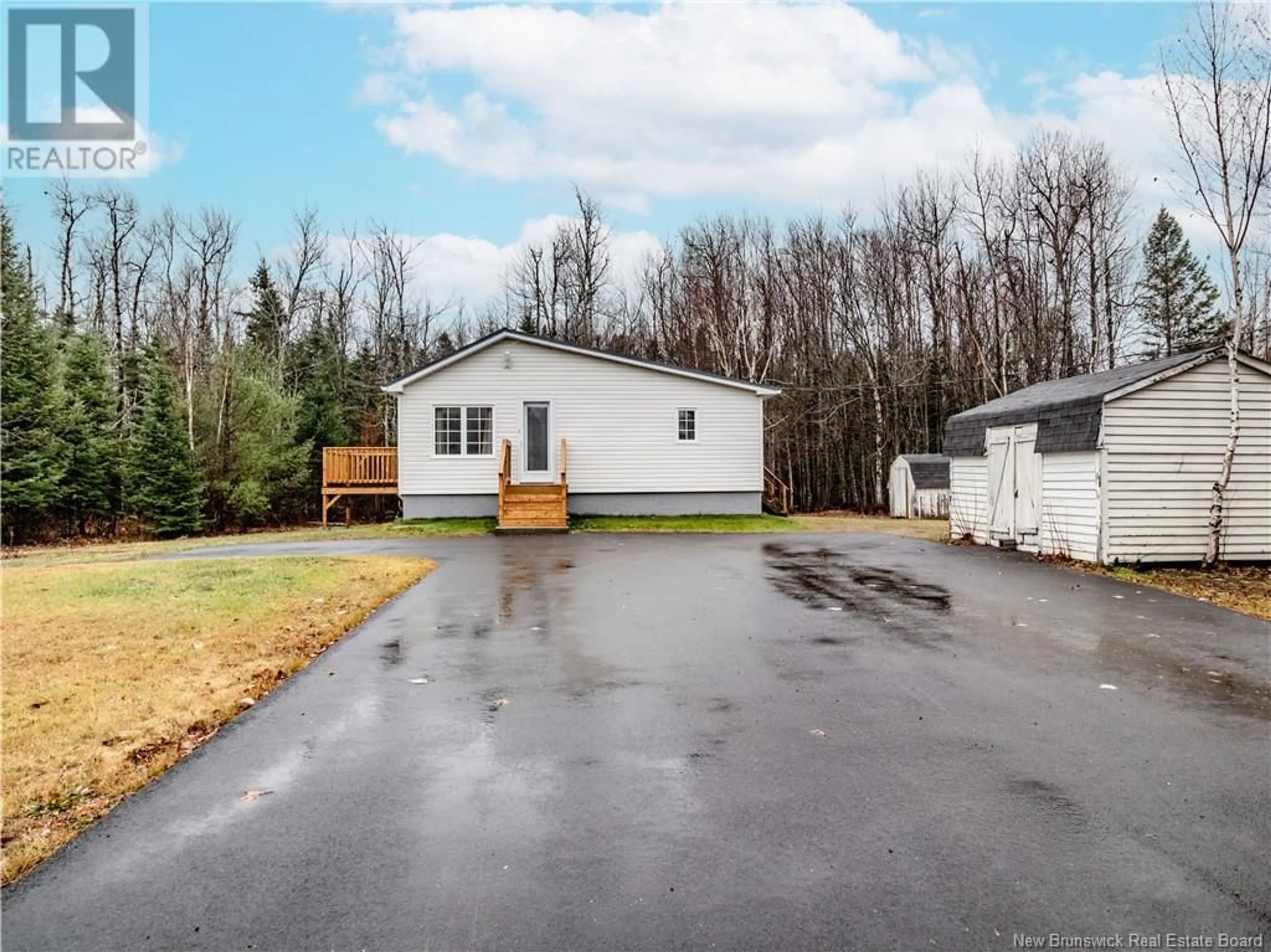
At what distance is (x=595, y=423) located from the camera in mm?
21062

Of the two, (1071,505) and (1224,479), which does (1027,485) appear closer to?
(1071,505)

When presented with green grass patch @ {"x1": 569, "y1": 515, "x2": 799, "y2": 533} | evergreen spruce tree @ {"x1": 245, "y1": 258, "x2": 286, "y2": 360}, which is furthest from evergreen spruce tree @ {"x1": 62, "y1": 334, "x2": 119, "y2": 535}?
green grass patch @ {"x1": 569, "y1": 515, "x2": 799, "y2": 533}

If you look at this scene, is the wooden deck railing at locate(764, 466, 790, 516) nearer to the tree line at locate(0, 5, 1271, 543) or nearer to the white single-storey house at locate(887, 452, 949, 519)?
the tree line at locate(0, 5, 1271, 543)

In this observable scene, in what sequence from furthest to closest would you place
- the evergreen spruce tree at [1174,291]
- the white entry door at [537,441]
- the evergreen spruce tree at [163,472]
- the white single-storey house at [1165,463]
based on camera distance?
the evergreen spruce tree at [1174,291], the evergreen spruce tree at [163,472], the white entry door at [537,441], the white single-storey house at [1165,463]

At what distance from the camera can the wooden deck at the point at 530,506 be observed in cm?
1827

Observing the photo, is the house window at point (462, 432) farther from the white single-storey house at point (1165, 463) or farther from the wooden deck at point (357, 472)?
the white single-storey house at point (1165, 463)

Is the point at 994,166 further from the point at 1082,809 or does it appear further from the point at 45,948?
the point at 45,948

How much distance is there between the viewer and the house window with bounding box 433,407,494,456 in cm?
2084

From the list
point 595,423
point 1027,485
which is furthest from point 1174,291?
point 595,423

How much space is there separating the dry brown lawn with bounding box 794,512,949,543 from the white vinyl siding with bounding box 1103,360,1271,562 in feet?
15.1

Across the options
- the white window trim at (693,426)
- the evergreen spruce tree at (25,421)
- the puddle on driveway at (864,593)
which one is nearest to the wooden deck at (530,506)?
the white window trim at (693,426)

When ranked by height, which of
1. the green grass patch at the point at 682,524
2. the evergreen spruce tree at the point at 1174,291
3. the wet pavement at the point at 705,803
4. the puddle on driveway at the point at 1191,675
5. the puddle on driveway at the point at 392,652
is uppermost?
the evergreen spruce tree at the point at 1174,291

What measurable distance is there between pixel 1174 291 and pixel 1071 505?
2588cm

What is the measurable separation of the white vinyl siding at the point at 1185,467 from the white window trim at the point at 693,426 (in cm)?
1115
